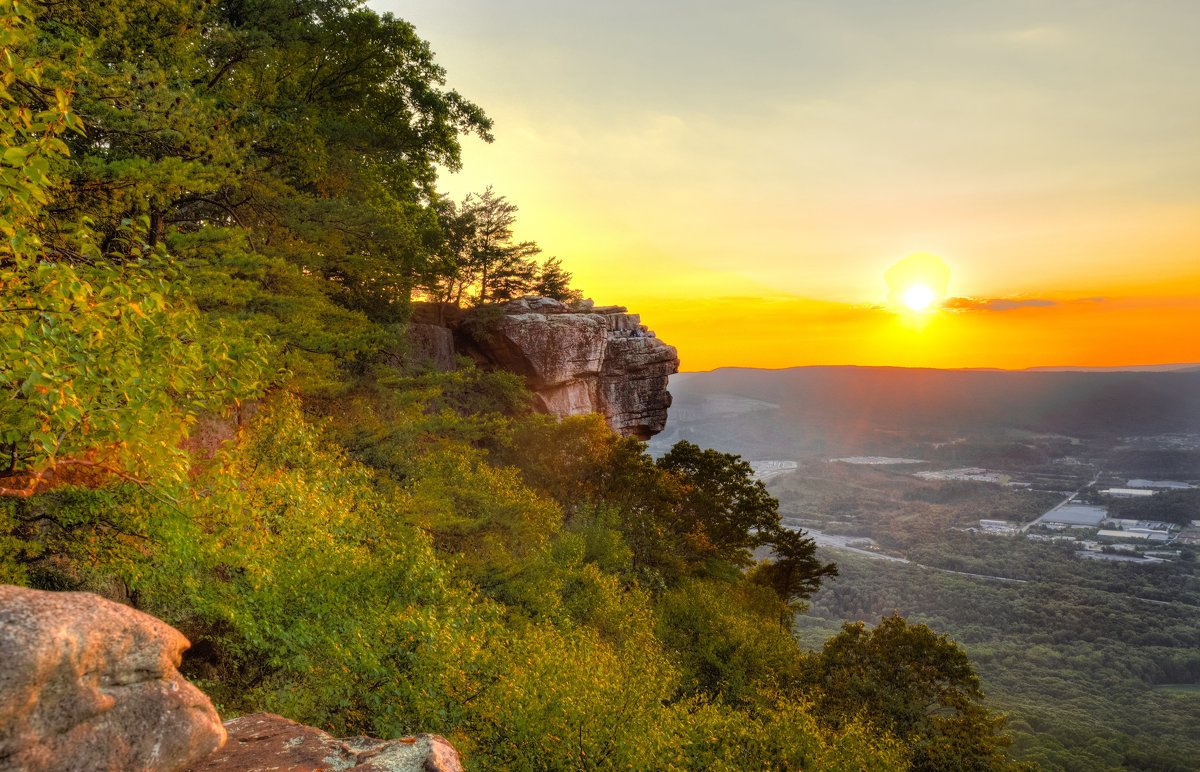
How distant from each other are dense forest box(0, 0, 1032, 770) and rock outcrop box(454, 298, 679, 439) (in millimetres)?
8101

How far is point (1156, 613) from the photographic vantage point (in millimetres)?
160875

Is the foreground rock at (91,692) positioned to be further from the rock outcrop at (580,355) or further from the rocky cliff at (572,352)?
the rock outcrop at (580,355)

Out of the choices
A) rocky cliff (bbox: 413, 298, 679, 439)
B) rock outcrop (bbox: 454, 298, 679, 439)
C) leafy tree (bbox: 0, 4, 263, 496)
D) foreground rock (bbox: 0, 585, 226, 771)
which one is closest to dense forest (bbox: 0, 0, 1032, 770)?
leafy tree (bbox: 0, 4, 263, 496)

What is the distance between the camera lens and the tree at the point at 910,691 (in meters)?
31.3

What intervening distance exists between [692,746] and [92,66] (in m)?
25.4

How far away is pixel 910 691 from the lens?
3531 centimetres

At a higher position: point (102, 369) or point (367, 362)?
point (367, 362)

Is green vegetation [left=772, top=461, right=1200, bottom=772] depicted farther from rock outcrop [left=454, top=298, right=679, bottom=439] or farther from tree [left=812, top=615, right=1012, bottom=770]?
rock outcrop [left=454, top=298, right=679, bottom=439]

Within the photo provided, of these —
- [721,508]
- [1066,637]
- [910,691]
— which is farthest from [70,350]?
[1066,637]

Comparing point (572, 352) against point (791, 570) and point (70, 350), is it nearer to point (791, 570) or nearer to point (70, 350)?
point (791, 570)

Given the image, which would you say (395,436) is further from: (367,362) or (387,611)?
(387,611)

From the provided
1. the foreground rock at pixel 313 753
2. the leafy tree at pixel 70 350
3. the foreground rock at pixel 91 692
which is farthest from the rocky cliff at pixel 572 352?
the foreground rock at pixel 91 692

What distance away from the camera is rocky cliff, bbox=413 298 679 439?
5044cm

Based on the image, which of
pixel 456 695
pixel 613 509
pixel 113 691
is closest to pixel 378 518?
pixel 456 695
